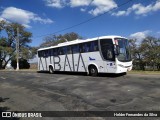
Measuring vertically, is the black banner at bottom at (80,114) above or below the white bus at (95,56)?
below

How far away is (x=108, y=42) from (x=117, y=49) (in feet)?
2.97

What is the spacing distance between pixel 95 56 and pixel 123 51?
7.87 feet

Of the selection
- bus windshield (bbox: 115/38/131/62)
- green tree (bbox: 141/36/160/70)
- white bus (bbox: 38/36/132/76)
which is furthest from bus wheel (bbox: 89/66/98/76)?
Result: green tree (bbox: 141/36/160/70)

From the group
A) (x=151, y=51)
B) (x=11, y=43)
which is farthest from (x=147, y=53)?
(x=11, y=43)

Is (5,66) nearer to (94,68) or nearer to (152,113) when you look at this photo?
(94,68)

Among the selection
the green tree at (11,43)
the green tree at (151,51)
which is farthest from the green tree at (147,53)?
the green tree at (11,43)

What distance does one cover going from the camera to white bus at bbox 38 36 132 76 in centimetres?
1633

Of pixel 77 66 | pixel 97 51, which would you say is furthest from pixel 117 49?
pixel 77 66

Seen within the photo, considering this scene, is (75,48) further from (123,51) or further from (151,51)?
(151,51)

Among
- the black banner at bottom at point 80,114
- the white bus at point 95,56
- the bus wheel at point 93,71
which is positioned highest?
the white bus at point 95,56

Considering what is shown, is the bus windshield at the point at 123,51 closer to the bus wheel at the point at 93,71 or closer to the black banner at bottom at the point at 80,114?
the bus wheel at the point at 93,71

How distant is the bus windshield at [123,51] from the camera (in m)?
16.4

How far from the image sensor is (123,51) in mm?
16766

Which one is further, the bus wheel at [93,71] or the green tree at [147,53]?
the green tree at [147,53]
